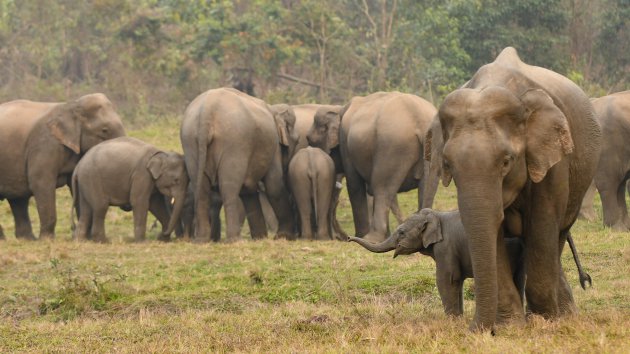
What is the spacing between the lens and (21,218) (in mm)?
18859

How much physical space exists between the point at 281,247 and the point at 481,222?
7.41m

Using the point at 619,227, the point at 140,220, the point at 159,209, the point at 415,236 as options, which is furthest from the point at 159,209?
the point at 415,236

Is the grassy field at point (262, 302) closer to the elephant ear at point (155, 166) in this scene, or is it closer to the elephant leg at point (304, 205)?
the elephant ear at point (155, 166)

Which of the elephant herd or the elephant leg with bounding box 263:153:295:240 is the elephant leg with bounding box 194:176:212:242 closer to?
the elephant herd

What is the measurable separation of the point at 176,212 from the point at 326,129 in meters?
3.24

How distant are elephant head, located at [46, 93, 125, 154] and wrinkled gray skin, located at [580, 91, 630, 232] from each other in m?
7.43

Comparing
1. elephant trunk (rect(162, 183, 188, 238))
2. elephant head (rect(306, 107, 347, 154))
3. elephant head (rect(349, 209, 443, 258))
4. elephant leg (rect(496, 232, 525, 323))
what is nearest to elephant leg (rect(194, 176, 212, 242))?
elephant trunk (rect(162, 183, 188, 238))

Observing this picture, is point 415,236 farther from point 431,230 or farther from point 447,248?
point 447,248

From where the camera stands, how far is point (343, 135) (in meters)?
18.2

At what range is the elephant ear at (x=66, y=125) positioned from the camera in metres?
18.3

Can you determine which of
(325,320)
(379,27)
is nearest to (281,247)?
(325,320)

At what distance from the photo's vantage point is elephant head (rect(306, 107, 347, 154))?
1880 cm

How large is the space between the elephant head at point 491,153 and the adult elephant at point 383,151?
27.2ft

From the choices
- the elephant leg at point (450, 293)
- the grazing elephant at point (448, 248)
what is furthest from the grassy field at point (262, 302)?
the grazing elephant at point (448, 248)
